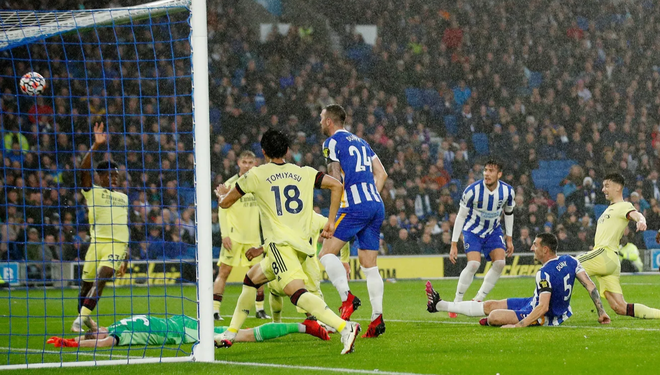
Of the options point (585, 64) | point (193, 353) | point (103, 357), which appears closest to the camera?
point (193, 353)

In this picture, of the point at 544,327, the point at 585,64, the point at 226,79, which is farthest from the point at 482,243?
the point at 585,64

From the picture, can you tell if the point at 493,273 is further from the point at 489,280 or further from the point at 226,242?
the point at 226,242

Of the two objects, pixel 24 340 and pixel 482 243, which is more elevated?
pixel 482 243

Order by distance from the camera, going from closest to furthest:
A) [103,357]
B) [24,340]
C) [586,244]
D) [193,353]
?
[193,353]
[103,357]
[24,340]
[586,244]

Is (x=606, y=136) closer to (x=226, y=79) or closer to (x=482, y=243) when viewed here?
(x=226, y=79)

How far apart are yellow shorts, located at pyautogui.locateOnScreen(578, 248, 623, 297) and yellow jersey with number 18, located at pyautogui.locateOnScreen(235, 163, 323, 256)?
14.0 ft

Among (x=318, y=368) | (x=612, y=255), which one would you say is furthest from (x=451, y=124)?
(x=318, y=368)

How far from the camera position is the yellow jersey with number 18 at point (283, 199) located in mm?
7125

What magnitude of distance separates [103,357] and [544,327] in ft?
14.1

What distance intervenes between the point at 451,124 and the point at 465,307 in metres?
15.9

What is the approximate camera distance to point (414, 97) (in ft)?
83.8

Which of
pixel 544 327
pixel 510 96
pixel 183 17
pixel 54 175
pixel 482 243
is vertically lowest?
pixel 544 327

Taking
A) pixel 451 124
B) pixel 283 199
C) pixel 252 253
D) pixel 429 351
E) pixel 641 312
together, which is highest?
pixel 451 124

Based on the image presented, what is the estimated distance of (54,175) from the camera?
1977 centimetres
